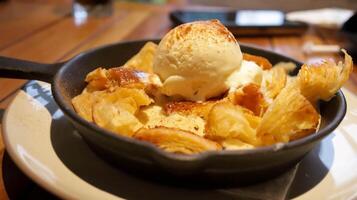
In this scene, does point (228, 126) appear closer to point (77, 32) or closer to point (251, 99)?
point (251, 99)

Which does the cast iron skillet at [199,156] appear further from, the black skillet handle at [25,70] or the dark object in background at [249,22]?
the dark object in background at [249,22]

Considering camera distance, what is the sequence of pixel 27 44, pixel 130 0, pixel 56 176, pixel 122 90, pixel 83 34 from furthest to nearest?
pixel 130 0
pixel 83 34
pixel 27 44
pixel 122 90
pixel 56 176

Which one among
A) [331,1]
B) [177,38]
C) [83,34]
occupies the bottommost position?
[331,1]

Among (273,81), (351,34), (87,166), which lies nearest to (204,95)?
(273,81)

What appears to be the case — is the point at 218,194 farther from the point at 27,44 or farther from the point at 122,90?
the point at 27,44

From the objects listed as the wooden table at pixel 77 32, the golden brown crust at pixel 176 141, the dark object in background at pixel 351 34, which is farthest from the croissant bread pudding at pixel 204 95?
the dark object in background at pixel 351 34

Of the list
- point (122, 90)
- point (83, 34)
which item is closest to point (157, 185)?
point (122, 90)

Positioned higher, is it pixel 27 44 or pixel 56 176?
pixel 56 176

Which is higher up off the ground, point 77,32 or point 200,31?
point 200,31
